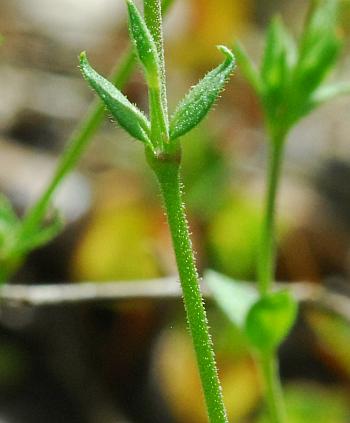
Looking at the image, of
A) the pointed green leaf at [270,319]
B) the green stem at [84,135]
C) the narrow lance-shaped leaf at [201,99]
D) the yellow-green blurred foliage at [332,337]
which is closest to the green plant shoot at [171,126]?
the narrow lance-shaped leaf at [201,99]

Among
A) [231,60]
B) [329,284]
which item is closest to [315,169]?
[329,284]

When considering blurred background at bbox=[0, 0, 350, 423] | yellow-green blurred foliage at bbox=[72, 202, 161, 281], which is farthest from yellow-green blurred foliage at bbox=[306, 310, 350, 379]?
yellow-green blurred foliage at bbox=[72, 202, 161, 281]

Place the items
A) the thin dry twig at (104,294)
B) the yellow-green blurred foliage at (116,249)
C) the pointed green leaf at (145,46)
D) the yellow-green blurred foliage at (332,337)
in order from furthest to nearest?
the yellow-green blurred foliage at (116,249)
the yellow-green blurred foliage at (332,337)
the thin dry twig at (104,294)
the pointed green leaf at (145,46)

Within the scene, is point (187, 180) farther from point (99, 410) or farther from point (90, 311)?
point (99, 410)

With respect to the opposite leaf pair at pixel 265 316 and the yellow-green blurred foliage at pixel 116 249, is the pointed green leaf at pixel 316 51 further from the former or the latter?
the yellow-green blurred foliage at pixel 116 249

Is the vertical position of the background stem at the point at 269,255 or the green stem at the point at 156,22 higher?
the green stem at the point at 156,22

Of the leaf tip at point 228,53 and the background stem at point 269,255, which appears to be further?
the background stem at point 269,255
